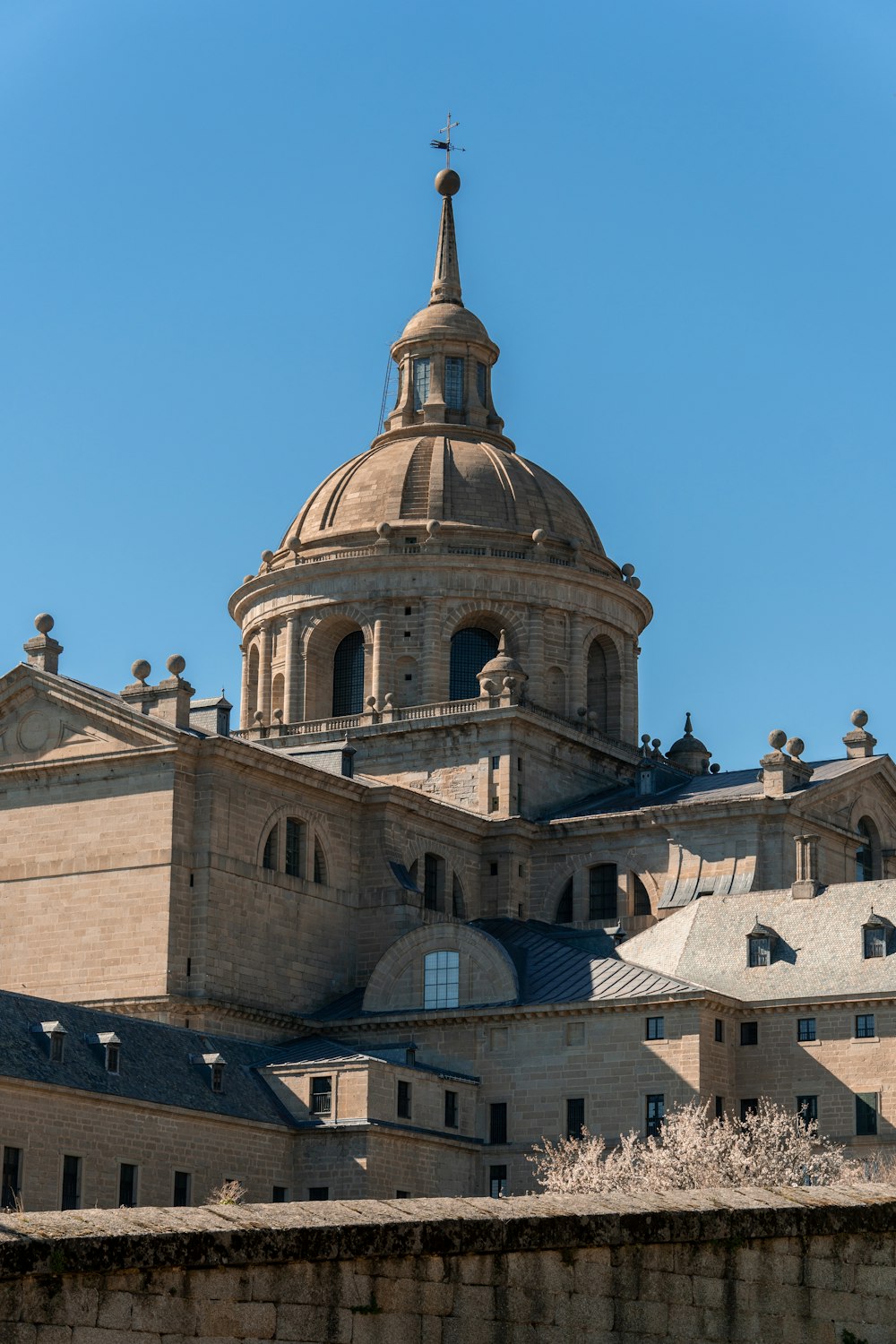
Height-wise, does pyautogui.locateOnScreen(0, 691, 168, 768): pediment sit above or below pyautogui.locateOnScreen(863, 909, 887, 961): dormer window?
above

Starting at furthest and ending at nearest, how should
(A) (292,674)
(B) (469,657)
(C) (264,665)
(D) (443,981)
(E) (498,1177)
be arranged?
→ (C) (264,665), (A) (292,674), (B) (469,657), (D) (443,981), (E) (498,1177)

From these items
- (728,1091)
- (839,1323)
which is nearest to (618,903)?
(728,1091)

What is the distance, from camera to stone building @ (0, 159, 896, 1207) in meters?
58.6

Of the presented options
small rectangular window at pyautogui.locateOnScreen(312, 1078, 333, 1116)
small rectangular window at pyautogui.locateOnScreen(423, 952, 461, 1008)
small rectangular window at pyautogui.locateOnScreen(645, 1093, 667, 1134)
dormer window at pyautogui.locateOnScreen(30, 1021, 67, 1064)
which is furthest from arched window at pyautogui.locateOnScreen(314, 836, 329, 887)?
dormer window at pyautogui.locateOnScreen(30, 1021, 67, 1064)

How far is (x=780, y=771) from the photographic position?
7419 cm

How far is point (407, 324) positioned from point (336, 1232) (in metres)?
80.3

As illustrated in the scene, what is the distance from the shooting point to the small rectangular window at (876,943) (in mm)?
62312

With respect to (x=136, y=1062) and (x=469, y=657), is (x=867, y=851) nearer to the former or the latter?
(x=469, y=657)

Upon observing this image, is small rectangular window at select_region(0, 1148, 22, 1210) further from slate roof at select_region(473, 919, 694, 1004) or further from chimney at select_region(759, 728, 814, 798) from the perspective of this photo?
chimney at select_region(759, 728, 814, 798)

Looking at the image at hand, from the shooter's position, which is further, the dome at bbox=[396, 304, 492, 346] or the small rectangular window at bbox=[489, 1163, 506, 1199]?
the dome at bbox=[396, 304, 492, 346]

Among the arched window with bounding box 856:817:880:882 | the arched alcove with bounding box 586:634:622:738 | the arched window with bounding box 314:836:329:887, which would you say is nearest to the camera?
the arched window with bounding box 314:836:329:887

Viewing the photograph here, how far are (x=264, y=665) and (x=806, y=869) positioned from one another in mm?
26581

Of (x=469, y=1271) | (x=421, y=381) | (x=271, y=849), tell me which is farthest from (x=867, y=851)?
(x=469, y=1271)

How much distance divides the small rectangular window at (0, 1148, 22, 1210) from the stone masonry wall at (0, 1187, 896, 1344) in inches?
1414
